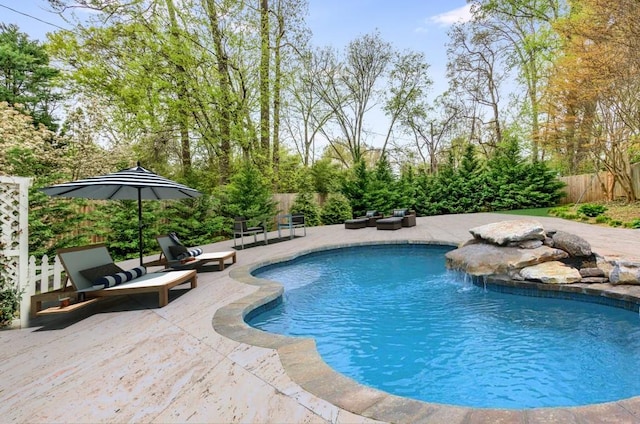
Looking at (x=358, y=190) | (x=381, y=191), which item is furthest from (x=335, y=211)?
(x=381, y=191)

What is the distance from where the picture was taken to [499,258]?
217 inches

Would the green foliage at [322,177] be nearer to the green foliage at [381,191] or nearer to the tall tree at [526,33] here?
the green foliage at [381,191]

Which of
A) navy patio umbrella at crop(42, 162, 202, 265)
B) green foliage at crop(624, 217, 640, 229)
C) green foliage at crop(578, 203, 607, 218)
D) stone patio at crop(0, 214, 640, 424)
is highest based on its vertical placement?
navy patio umbrella at crop(42, 162, 202, 265)

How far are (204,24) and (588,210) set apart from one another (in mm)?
15335

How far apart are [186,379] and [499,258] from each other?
5.13 m

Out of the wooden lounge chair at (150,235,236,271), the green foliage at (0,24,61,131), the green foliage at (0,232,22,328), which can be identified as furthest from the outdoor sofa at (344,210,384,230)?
the green foliage at (0,24,61,131)

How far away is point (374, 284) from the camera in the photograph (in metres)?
5.92

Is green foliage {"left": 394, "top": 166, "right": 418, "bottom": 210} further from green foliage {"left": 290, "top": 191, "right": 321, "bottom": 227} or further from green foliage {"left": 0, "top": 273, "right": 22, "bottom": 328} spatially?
green foliage {"left": 0, "top": 273, "right": 22, "bottom": 328}

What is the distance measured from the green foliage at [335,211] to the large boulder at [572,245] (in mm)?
10057

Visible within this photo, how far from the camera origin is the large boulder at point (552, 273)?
4793 mm

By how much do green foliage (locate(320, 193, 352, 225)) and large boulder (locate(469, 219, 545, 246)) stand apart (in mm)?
9075

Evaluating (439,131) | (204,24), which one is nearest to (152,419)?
(204,24)

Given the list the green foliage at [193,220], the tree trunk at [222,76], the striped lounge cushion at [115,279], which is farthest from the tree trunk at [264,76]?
the striped lounge cushion at [115,279]

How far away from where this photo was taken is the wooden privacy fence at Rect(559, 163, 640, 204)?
13062 mm
